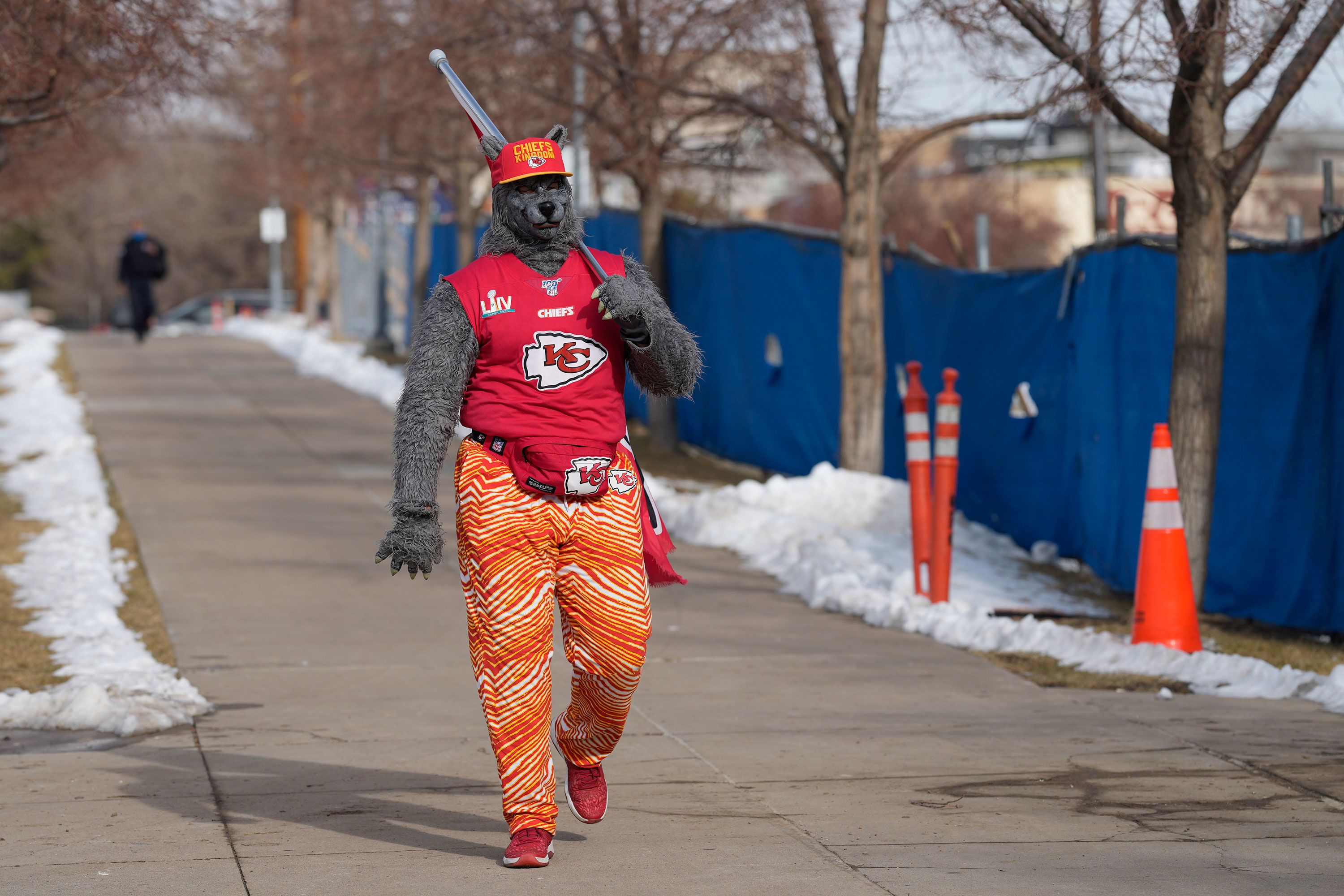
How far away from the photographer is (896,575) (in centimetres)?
945

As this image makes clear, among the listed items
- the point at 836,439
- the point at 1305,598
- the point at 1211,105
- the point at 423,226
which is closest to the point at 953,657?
the point at 1305,598

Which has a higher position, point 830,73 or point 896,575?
point 830,73

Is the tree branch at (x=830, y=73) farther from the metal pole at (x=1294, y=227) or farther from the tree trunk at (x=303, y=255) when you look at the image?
the tree trunk at (x=303, y=255)

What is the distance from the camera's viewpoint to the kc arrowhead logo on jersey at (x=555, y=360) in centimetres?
472

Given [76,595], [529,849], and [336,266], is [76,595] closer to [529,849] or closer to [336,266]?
[529,849]

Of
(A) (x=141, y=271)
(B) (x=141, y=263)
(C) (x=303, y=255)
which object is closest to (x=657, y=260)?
(A) (x=141, y=271)

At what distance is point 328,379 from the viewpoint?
2278 cm

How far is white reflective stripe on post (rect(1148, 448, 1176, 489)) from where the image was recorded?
7.74 metres

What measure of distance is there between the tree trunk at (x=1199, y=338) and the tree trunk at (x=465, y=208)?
591 inches

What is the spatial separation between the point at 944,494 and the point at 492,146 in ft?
14.3

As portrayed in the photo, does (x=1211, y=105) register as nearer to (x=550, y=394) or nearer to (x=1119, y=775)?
(x=1119, y=775)

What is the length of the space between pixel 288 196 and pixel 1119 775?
32228 millimetres

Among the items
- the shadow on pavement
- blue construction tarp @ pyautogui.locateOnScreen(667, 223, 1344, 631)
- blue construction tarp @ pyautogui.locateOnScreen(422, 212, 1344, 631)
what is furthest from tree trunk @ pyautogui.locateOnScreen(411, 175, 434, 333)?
the shadow on pavement

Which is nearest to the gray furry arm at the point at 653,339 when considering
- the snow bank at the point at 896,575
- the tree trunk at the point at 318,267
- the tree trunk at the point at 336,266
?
the snow bank at the point at 896,575
